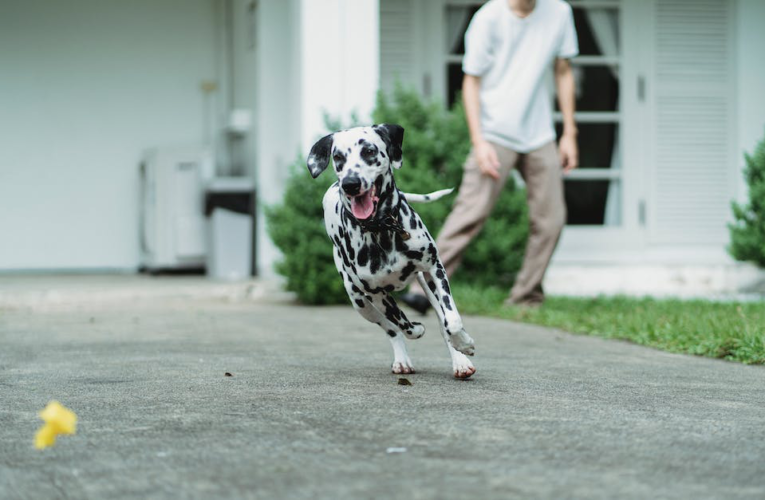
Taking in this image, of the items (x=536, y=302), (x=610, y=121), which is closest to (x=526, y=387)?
(x=536, y=302)

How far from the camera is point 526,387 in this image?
150 inches

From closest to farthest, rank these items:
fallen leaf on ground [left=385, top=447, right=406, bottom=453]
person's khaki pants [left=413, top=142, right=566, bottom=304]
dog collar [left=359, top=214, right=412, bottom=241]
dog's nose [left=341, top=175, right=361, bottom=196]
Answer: fallen leaf on ground [left=385, top=447, right=406, bottom=453] < dog's nose [left=341, top=175, right=361, bottom=196] < dog collar [left=359, top=214, right=412, bottom=241] < person's khaki pants [left=413, top=142, right=566, bottom=304]

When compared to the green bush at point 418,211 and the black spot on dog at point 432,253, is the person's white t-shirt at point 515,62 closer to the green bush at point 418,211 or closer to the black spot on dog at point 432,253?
the green bush at point 418,211

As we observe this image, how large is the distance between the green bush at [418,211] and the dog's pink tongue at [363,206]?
3819 mm

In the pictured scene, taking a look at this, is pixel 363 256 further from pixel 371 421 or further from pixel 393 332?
pixel 371 421

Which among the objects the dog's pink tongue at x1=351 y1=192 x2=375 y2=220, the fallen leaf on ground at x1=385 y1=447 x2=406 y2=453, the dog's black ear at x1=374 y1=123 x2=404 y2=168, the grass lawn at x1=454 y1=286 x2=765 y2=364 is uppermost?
the dog's black ear at x1=374 y1=123 x2=404 y2=168

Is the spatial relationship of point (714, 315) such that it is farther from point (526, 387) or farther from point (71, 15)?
point (71, 15)

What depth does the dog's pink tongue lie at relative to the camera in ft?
11.8

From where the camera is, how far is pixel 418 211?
7.66 metres

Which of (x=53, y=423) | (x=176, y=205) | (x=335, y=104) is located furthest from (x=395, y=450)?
(x=176, y=205)

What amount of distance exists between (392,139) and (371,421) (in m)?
1.06

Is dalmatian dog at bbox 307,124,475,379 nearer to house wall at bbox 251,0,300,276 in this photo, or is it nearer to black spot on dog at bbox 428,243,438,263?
black spot on dog at bbox 428,243,438,263

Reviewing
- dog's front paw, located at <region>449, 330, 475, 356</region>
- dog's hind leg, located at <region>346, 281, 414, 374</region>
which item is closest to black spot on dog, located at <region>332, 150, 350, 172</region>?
dog's hind leg, located at <region>346, 281, 414, 374</region>

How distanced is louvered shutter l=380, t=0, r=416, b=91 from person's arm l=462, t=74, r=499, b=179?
2.79 meters
